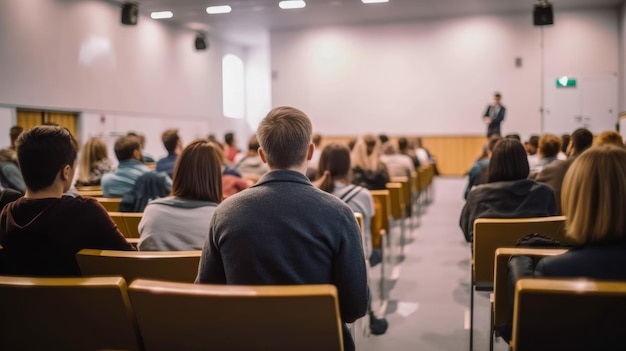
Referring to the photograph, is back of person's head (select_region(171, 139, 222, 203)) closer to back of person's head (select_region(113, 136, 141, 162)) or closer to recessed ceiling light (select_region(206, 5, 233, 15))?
back of person's head (select_region(113, 136, 141, 162))

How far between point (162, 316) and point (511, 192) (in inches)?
92.9

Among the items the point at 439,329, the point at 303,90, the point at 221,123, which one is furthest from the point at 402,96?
the point at 439,329

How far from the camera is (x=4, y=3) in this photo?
9281 millimetres

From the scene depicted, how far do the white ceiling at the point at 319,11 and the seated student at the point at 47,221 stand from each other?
34.9 feet

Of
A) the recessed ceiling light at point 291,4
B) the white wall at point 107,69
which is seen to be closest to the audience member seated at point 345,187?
the white wall at point 107,69

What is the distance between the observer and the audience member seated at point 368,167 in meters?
5.05

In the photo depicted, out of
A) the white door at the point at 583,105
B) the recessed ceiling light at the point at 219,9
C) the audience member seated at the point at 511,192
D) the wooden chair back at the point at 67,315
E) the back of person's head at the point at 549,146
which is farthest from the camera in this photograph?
the white door at the point at 583,105

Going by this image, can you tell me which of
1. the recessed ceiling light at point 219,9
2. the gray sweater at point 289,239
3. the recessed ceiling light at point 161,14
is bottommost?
the gray sweater at point 289,239

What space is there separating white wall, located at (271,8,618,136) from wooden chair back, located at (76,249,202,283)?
502 inches

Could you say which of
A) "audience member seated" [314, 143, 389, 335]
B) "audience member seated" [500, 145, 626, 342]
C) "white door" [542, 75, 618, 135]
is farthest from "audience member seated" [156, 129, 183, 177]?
"white door" [542, 75, 618, 135]

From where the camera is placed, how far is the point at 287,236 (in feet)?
5.14

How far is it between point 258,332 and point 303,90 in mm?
14082

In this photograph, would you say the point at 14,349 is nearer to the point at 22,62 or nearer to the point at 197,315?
the point at 197,315

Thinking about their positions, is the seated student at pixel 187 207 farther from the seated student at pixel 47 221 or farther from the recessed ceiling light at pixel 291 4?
the recessed ceiling light at pixel 291 4
